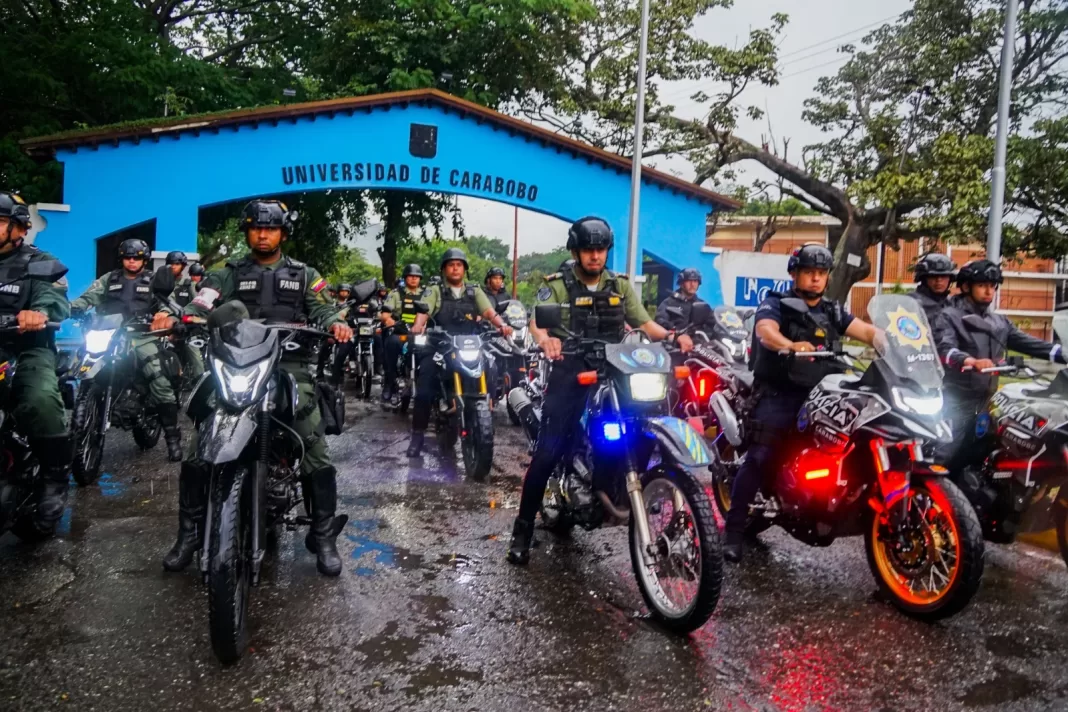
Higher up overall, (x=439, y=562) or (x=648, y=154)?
(x=648, y=154)

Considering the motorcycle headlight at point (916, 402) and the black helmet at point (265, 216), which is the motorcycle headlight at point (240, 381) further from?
the motorcycle headlight at point (916, 402)

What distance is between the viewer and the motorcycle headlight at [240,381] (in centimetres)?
392

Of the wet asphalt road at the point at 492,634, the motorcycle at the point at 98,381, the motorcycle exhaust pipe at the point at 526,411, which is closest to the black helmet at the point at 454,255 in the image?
the motorcycle exhaust pipe at the point at 526,411

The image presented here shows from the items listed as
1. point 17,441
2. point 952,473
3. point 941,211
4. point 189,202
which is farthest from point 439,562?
point 941,211

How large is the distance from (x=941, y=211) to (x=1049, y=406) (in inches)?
602

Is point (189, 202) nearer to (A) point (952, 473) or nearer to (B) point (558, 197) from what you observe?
(B) point (558, 197)

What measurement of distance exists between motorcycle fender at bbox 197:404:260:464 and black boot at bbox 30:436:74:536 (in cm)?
170

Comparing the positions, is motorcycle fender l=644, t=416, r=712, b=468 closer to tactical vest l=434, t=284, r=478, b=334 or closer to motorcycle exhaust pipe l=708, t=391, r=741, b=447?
motorcycle exhaust pipe l=708, t=391, r=741, b=447

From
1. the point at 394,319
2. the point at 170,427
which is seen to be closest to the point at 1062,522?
the point at 170,427

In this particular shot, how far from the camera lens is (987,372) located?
5492 mm

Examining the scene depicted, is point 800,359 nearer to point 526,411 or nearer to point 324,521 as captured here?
point 526,411

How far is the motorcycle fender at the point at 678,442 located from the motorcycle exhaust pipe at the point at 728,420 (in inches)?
53.2

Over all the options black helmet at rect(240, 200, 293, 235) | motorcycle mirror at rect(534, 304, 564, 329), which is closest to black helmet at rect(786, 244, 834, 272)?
motorcycle mirror at rect(534, 304, 564, 329)

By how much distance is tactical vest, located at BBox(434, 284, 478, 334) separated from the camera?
8969 millimetres
